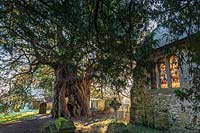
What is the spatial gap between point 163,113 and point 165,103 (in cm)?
42

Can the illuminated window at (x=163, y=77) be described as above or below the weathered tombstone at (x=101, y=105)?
above

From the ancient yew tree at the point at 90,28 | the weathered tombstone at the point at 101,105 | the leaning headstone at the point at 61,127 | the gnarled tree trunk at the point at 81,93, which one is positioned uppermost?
the ancient yew tree at the point at 90,28

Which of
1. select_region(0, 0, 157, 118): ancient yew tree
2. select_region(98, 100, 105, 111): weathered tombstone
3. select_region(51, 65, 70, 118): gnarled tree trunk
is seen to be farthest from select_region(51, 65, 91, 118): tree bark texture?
select_region(0, 0, 157, 118): ancient yew tree

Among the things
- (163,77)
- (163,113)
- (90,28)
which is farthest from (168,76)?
(90,28)

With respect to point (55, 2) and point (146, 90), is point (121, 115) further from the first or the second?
point (55, 2)

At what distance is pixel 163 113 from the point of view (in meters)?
7.74

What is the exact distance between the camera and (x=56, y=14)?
322 cm

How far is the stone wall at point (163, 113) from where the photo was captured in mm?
6613

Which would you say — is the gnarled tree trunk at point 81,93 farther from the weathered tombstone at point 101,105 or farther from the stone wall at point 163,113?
the stone wall at point 163,113

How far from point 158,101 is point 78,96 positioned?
540 centimetres

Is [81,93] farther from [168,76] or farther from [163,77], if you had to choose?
[168,76]

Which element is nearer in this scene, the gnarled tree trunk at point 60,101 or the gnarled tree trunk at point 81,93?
the gnarled tree trunk at point 60,101

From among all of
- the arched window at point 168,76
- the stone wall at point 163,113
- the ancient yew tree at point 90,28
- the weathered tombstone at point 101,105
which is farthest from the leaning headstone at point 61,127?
the weathered tombstone at point 101,105

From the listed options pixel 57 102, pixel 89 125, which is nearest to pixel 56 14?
pixel 89 125
